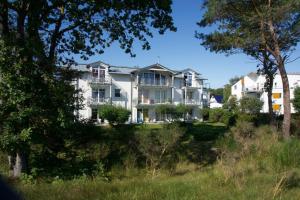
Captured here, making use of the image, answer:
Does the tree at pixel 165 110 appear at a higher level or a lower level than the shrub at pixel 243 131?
higher

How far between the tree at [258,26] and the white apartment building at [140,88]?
30495mm

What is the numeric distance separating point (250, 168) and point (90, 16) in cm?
779

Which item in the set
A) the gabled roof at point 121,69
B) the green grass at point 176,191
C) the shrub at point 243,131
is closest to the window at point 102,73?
the gabled roof at point 121,69

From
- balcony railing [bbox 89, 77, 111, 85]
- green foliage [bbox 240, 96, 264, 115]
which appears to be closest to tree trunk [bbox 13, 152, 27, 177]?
balcony railing [bbox 89, 77, 111, 85]

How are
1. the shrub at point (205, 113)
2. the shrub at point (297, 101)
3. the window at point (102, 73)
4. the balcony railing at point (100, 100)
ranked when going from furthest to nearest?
1. the shrub at point (205, 113)
2. the window at point (102, 73)
3. the balcony railing at point (100, 100)
4. the shrub at point (297, 101)

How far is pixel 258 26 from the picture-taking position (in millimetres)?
19953

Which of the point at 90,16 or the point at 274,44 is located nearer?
the point at 90,16

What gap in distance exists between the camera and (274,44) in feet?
63.8

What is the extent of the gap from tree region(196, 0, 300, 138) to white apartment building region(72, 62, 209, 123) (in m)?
30.5

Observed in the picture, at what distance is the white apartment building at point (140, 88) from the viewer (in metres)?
50.9

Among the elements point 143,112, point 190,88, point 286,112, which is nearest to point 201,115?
point 190,88

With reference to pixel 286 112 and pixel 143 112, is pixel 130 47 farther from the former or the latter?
pixel 143 112

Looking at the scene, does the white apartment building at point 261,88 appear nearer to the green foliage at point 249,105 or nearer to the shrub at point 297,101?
the green foliage at point 249,105

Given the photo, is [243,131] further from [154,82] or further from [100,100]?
[154,82]
